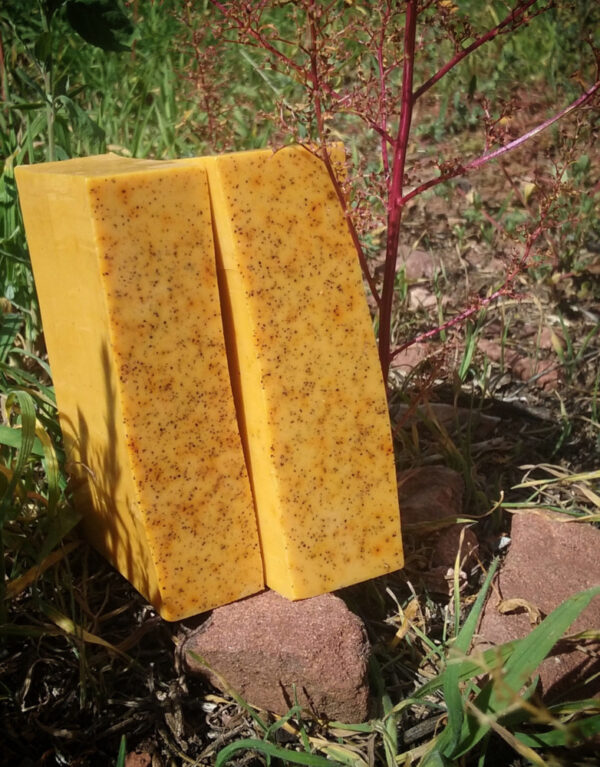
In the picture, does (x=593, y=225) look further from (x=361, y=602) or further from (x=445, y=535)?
(x=361, y=602)

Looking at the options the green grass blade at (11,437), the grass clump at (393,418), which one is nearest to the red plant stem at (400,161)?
the grass clump at (393,418)

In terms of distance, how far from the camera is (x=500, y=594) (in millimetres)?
1927

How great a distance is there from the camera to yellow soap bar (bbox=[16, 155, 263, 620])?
5.27ft

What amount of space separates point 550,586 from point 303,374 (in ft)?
2.40

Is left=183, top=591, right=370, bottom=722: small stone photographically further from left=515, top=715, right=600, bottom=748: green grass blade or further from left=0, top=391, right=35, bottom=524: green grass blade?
left=0, top=391, right=35, bottom=524: green grass blade

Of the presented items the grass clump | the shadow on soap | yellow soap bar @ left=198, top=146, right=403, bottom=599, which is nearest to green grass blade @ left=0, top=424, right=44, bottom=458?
the grass clump

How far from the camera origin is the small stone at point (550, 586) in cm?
173

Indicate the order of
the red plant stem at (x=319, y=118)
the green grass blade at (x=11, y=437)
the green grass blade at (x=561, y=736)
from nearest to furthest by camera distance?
the green grass blade at (x=561, y=736), the red plant stem at (x=319, y=118), the green grass blade at (x=11, y=437)

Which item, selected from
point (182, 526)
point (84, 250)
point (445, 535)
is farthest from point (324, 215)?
point (445, 535)

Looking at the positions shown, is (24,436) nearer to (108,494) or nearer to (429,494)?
(108,494)

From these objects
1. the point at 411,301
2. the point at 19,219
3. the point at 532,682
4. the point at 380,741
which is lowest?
the point at 380,741

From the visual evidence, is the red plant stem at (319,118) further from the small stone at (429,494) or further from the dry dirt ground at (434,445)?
the small stone at (429,494)

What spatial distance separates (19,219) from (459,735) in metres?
1.73

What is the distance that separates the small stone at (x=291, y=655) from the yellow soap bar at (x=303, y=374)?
0.06 metres
